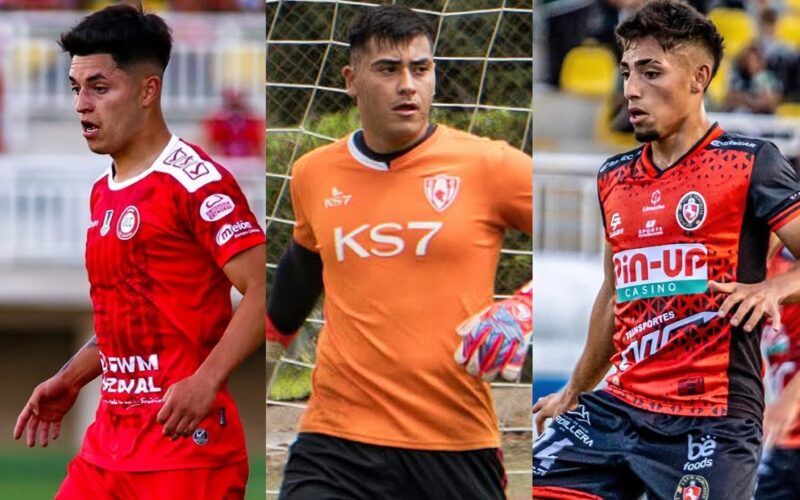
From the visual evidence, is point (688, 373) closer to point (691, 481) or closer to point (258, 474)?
point (691, 481)

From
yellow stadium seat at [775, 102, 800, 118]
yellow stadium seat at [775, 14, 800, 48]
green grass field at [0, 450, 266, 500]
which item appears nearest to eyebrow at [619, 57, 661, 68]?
green grass field at [0, 450, 266, 500]

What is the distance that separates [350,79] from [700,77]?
112cm

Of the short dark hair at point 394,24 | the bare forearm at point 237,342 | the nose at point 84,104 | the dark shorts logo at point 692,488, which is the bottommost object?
the dark shorts logo at point 692,488

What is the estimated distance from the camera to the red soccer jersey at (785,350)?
6.78 m

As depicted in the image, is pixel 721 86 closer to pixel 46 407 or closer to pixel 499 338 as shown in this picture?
pixel 46 407

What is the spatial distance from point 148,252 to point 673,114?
5.31ft

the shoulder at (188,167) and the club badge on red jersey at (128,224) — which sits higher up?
the shoulder at (188,167)

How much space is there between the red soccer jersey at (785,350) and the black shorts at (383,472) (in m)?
2.37

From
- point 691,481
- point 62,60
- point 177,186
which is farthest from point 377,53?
point 62,60

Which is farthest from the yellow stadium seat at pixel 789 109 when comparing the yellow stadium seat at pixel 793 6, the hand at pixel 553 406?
the hand at pixel 553 406

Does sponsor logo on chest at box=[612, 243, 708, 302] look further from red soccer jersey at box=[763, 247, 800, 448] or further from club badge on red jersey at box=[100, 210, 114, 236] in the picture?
red soccer jersey at box=[763, 247, 800, 448]

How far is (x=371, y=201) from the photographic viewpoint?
4613 millimetres

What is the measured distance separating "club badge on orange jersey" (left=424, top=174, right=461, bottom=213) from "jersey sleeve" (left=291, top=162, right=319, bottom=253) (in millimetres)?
344

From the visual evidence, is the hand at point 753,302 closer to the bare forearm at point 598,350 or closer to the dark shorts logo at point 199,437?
the bare forearm at point 598,350
